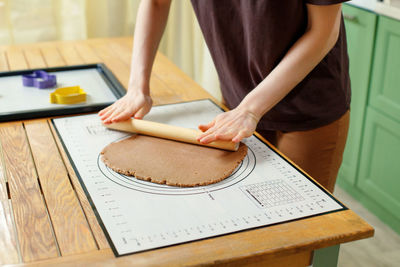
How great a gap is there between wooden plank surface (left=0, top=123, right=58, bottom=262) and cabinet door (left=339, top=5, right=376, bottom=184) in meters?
1.53

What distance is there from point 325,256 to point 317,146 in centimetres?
45

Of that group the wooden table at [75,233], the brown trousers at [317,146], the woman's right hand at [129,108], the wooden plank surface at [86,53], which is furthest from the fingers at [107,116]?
the wooden plank surface at [86,53]

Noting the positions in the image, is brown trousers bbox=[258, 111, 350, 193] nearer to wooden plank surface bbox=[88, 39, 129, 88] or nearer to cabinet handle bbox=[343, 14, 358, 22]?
wooden plank surface bbox=[88, 39, 129, 88]

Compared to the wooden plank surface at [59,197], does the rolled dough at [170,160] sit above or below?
above

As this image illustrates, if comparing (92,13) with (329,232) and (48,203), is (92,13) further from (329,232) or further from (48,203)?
(329,232)

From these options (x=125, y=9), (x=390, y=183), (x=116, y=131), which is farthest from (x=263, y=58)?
(x=125, y=9)

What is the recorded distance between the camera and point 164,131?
114cm

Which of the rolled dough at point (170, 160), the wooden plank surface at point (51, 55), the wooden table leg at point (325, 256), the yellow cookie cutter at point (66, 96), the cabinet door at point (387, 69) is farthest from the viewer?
the cabinet door at point (387, 69)

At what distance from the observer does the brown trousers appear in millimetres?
1265

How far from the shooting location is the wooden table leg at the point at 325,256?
2.83ft

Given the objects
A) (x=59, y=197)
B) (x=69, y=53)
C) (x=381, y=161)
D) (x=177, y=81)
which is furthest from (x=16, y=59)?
(x=381, y=161)

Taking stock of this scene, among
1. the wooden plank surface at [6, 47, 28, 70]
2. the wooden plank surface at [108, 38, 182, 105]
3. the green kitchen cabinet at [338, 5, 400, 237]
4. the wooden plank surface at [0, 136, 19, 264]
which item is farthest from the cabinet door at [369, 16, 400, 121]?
the wooden plank surface at [0, 136, 19, 264]

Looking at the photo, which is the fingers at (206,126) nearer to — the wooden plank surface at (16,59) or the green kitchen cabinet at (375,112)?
the wooden plank surface at (16,59)

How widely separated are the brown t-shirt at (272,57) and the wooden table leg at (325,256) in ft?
1.45
